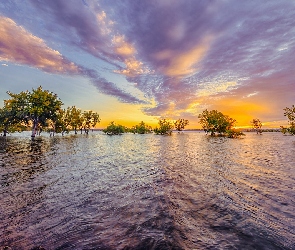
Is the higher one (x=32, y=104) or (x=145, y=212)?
(x=32, y=104)

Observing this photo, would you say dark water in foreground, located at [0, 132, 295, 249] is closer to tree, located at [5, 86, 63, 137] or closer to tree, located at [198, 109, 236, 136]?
tree, located at [5, 86, 63, 137]

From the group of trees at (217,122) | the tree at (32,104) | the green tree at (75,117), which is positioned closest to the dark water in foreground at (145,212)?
the tree at (32,104)

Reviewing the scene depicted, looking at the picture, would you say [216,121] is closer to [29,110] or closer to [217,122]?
[217,122]

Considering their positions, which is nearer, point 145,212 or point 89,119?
point 145,212

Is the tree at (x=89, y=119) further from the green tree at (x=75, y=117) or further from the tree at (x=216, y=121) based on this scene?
the tree at (x=216, y=121)

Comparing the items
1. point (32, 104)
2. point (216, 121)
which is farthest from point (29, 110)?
point (216, 121)

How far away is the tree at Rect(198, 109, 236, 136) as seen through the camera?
10054 centimetres

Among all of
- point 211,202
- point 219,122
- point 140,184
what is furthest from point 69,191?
point 219,122

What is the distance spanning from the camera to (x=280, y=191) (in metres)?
10.5

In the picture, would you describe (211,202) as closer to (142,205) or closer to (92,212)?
(142,205)

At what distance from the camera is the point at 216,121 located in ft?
343

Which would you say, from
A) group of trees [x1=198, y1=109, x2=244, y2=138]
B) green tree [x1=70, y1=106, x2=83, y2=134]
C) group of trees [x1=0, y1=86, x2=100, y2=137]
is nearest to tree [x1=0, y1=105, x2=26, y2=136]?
group of trees [x1=0, y1=86, x2=100, y2=137]

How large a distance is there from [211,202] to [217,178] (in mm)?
5250

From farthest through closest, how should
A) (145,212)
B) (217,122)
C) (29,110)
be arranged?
(217,122), (29,110), (145,212)
